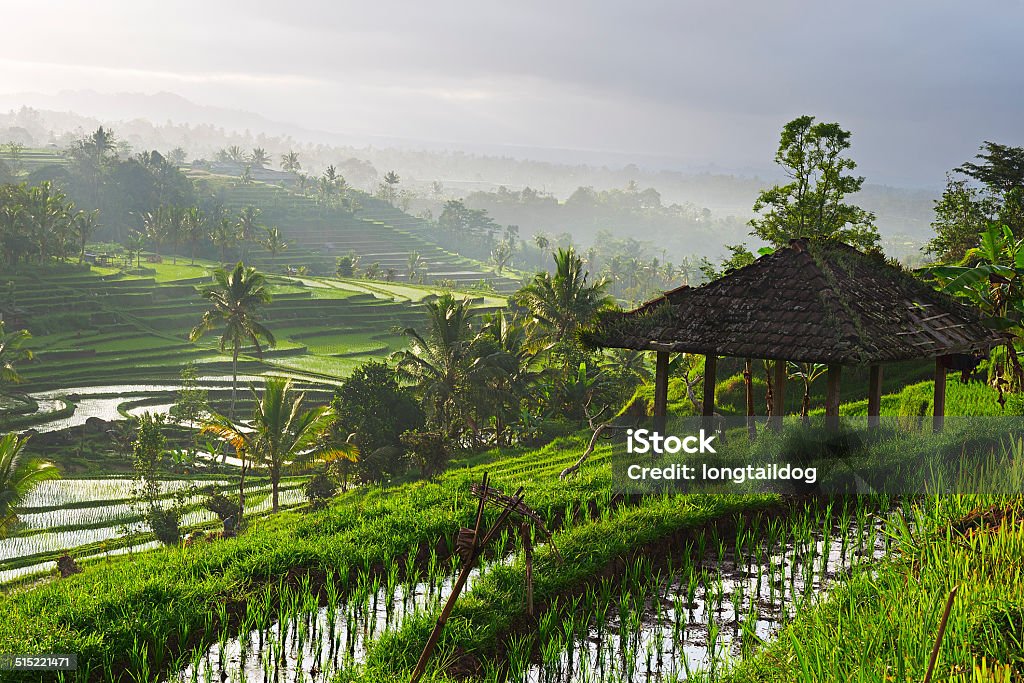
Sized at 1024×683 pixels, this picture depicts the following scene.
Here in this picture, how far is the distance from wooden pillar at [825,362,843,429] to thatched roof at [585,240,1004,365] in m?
0.25

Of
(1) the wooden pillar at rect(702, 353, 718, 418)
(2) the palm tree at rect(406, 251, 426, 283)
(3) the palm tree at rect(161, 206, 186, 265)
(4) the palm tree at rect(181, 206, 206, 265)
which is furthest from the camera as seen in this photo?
(2) the palm tree at rect(406, 251, 426, 283)

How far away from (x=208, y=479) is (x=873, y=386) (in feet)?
62.3

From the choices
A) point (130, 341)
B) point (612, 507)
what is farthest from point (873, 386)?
point (130, 341)

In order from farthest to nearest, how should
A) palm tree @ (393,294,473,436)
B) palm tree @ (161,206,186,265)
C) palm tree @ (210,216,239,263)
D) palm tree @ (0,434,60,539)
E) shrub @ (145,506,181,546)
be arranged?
1. palm tree @ (210,216,239,263)
2. palm tree @ (161,206,186,265)
3. palm tree @ (393,294,473,436)
4. shrub @ (145,506,181,546)
5. palm tree @ (0,434,60,539)

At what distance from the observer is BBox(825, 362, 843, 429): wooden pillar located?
25.1ft

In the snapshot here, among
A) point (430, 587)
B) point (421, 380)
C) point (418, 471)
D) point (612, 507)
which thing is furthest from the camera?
point (421, 380)

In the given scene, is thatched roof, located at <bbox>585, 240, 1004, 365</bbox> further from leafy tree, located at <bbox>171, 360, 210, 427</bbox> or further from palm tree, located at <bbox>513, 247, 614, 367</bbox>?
leafy tree, located at <bbox>171, 360, 210, 427</bbox>

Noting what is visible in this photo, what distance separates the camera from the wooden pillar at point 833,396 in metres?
7.66

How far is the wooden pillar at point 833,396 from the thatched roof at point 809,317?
25 cm

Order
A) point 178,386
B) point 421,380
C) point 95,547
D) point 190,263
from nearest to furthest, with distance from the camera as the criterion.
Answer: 1. point 95,547
2. point 421,380
3. point 178,386
4. point 190,263

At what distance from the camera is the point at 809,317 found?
799 cm

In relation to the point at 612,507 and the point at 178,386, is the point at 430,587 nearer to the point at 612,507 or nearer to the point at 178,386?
the point at 612,507

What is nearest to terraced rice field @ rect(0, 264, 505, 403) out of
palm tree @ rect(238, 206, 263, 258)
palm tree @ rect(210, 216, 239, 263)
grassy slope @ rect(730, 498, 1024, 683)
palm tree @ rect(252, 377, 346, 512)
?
palm tree @ rect(210, 216, 239, 263)

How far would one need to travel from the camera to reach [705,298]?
8617 mm
